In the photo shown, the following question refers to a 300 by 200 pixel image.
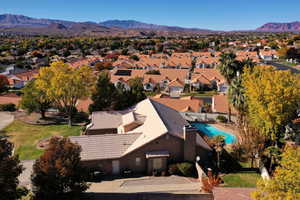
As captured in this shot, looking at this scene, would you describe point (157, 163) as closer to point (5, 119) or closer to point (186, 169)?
point (186, 169)

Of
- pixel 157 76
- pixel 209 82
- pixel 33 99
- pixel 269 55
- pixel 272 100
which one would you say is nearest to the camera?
pixel 272 100

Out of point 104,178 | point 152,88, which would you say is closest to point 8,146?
point 104,178

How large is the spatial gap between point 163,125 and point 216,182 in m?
8.79

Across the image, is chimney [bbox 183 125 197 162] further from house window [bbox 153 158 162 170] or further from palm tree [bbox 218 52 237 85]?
palm tree [bbox 218 52 237 85]

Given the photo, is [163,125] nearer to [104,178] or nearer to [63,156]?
[104,178]

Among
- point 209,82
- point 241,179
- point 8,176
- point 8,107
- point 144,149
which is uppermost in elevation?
point 209,82

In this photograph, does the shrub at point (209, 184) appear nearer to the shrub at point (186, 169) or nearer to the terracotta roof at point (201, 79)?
the shrub at point (186, 169)

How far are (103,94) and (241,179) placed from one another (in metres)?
25.9

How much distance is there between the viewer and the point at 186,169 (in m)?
28.0

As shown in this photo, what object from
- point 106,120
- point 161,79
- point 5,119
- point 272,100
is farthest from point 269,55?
point 5,119

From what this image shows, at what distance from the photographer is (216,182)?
971 inches

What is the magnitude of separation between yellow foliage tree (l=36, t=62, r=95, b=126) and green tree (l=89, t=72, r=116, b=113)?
9.07 ft

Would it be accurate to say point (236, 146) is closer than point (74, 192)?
No

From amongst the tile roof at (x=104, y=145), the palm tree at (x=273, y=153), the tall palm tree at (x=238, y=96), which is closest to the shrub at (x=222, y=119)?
the tall palm tree at (x=238, y=96)
